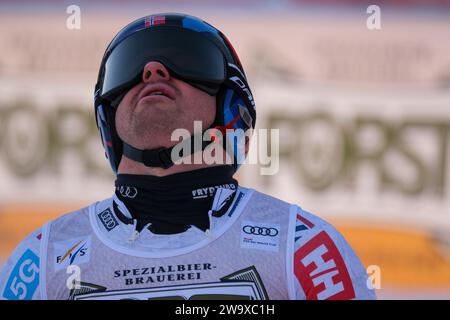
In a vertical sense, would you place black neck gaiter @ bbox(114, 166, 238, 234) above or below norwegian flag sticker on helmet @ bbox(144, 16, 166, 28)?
below

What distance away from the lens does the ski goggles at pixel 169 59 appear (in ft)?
12.4

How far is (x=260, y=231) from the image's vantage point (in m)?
3.54

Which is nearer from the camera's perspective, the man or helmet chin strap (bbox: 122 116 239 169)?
the man

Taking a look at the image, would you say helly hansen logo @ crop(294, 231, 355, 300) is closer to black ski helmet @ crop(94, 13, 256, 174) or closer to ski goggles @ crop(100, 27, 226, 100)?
black ski helmet @ crop(94, 13, 256, 174)

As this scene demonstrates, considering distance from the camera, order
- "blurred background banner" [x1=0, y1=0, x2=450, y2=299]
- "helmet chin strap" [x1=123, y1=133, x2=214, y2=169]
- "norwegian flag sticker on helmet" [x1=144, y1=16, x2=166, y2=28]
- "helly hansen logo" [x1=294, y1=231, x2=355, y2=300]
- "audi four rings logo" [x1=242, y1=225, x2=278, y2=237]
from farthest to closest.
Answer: "blurred background banner" [x1=0, y1=0, x2=450, y2=299] < "norwegian flag sticker on helmet" [x1=144, y1=16, x2=166, y2=28] < "helmet chin strap" [x1=123, y1=133, x2=214, y2=169] < "audi four rings logo" [x1=242, y1=225, x2=278, y2=237] < "helly hansen logo" [x1=294, y1=231, x2=355, y2=300]

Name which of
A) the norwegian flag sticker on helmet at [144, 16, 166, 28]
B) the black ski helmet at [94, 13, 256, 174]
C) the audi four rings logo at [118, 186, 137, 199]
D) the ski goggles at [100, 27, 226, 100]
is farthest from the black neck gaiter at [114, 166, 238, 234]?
the norwegian flag sticker on helmet at [144, 16, 166, 28]

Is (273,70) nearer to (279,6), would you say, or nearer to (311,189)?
(279,6)

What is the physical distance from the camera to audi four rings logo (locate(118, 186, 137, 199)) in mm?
3703

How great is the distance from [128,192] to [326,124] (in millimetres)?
5786

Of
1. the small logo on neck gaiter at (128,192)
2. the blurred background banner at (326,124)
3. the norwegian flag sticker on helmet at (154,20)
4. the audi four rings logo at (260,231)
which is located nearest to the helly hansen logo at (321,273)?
the audi four rings logo at (260,231)

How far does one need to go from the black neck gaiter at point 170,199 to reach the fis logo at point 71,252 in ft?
0.67

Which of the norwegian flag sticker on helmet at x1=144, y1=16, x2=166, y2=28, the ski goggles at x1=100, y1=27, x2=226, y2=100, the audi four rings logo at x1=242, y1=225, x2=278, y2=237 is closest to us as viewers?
the audi four rings logo at x1=242, y1=225, x2=278, y2=237

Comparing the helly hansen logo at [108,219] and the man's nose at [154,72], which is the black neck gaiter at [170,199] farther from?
the man's nose at [154,72]

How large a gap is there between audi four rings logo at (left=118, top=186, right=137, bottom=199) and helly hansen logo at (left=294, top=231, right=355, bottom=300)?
0.78 meters
